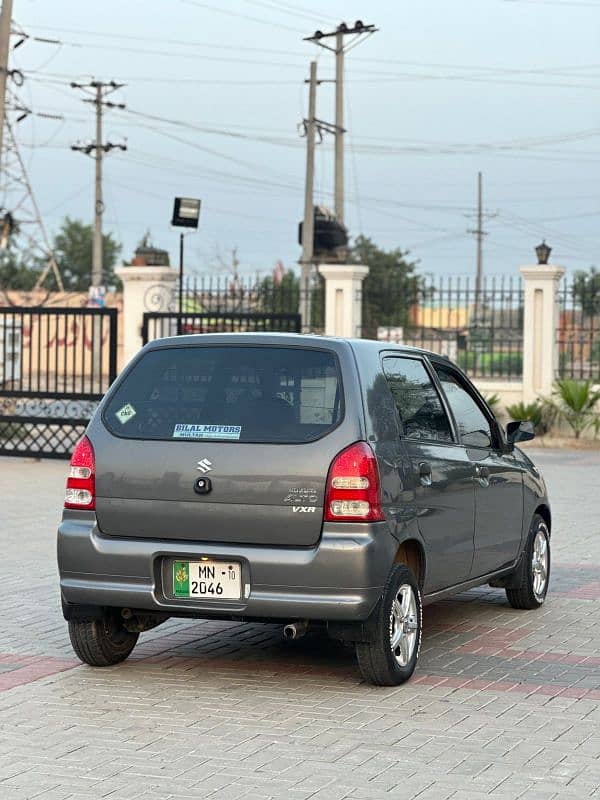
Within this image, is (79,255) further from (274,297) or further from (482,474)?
(482,474)

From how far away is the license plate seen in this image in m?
7.14

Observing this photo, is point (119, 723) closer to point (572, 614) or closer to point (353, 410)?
point (353, 410)

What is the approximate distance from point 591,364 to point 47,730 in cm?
2209

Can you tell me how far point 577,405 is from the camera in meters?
26.1

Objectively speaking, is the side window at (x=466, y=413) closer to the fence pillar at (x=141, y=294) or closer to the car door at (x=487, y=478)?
the car door at (x=487, y=478)

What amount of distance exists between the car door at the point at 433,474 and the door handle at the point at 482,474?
10 cm

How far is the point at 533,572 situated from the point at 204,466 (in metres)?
3.32

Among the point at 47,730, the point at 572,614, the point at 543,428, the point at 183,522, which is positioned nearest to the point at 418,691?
the point at 183,522

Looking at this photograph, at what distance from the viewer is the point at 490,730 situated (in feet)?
21.3

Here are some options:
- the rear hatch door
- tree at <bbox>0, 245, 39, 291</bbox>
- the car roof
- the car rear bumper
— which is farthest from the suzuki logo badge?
tree at <bbox>0, 245, 39, 291</bbox>

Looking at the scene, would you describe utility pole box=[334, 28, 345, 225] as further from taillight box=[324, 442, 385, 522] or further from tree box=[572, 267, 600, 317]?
taillight box=[324, 442, 385, 522]

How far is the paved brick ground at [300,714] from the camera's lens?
5676 millimetres

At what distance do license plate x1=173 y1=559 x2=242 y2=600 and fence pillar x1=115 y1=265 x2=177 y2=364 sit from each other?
63.9 feet

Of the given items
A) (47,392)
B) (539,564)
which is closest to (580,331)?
(47,392)
